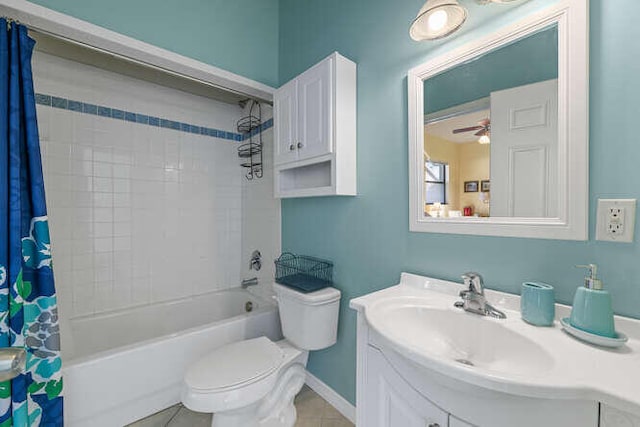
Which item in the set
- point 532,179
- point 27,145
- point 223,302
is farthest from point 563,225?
point 223,302

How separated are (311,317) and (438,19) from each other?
60.6 inches

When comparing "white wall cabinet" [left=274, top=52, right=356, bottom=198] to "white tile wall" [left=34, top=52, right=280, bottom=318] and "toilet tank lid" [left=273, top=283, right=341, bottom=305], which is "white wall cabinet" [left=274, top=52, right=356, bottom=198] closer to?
"toilet tank lid" [left=273, top=283, right=341, bottom=305]

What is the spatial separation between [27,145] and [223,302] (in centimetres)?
183

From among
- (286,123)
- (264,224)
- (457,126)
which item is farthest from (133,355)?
(457,126)

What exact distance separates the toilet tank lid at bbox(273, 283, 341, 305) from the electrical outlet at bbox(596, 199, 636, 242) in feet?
3.82

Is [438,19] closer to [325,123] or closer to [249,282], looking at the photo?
[325,123]

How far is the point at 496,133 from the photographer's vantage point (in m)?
1.03

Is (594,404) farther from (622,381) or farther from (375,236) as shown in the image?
(375,236)

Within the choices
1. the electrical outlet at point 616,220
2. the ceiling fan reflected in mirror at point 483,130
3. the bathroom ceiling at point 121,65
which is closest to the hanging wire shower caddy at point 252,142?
the bathroom ceiling at point 121,65

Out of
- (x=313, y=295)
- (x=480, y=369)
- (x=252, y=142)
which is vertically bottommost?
(x=313, y=295)

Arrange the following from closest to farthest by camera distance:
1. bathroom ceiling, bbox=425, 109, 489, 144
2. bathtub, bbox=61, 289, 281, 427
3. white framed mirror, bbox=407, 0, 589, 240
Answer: white framed mirror, bbox=407, 0, 589, 240, bathroom ceiling, bbox=425, 109, 489, 144, bathtub, bbox=61, 289, 281, 427

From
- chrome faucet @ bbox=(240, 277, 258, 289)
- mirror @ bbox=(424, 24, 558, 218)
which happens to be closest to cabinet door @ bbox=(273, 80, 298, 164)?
mirror @ bbox=(424, 24, 558, 218)

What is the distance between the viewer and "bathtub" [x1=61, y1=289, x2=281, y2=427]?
1.39 m

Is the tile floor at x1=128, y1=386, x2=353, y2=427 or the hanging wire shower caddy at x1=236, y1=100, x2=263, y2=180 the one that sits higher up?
the hanging wire shower caddy at x1=236, y1=100, x2=263, y2=180
